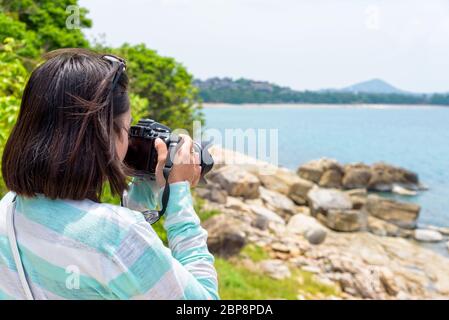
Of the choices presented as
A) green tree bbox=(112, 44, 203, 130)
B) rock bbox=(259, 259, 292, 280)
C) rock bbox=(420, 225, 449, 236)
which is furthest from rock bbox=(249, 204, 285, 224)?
rock bbox=(420, 225, 449, 236)

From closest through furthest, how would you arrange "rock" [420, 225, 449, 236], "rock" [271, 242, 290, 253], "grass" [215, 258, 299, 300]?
"grass" [215, 258, 299, 300] → "rock" [271, 242, 290, 253] → "rock" [420, 225, 449, 236]

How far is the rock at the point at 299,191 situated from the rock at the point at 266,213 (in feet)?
9.51

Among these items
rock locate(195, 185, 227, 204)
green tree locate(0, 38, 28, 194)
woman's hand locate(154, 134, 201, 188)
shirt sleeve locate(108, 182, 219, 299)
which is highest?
green tree locate(0, 38, 28, 194)

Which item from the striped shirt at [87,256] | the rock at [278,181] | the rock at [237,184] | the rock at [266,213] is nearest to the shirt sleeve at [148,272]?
the striped shirt at [87,256]

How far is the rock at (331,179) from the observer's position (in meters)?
21.4

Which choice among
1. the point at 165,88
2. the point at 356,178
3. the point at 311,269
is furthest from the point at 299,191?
the point at 165,88

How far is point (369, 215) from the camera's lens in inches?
661

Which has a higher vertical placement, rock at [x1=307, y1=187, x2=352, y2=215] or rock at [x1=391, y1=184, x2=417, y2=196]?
rock at [x1=307, y1=187, x2=352, y2=215]

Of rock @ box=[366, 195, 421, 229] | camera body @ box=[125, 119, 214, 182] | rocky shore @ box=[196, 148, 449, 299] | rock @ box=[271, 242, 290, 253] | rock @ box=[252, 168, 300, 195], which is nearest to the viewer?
camera body @ box=[125, 119, 214, 182]

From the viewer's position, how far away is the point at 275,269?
32.2 ft

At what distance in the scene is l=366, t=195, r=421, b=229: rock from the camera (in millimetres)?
16408

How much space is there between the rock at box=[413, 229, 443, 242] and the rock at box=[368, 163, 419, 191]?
21.4ft

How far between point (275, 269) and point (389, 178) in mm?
14294

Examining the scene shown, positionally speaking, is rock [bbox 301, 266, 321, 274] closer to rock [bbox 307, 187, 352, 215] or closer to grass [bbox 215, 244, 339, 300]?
grass [bbox 215, 244, 339, 300]
